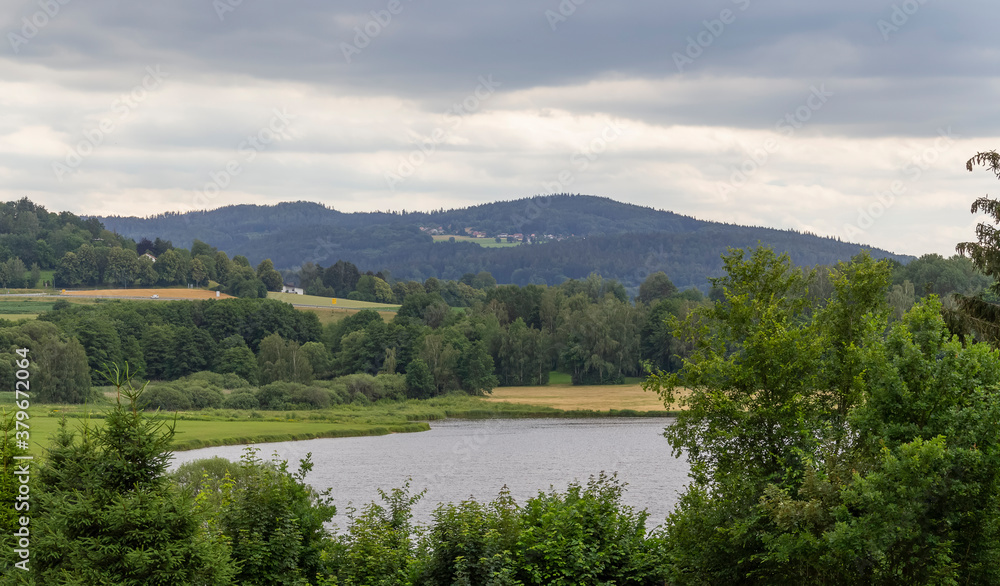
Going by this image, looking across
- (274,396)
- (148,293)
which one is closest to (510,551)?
(274,396)

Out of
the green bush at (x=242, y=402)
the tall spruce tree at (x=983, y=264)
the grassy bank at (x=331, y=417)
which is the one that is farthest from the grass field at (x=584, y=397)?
the tall spruce tree at (x=983, y=264)

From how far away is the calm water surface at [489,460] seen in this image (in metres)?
46.6

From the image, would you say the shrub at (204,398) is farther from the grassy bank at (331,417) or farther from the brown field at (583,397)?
the brown field at (583,397)

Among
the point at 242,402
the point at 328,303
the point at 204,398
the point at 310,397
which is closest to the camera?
the point at 242,402

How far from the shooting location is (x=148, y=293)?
167 meters

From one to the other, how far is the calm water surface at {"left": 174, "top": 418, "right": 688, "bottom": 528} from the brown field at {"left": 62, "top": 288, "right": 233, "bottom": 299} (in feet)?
298

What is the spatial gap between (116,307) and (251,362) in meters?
25.4

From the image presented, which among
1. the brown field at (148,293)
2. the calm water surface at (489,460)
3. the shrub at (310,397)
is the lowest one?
the calm water surface at (489,460)

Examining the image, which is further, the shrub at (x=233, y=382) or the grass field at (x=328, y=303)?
the grass field at (x=328, y=303)

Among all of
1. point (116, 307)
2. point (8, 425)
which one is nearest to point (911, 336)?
point (8, 425)

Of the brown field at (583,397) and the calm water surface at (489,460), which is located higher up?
the brown field at (583,397)

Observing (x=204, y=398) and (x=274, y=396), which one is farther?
(x=274, y=396)

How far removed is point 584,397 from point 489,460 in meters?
49.4

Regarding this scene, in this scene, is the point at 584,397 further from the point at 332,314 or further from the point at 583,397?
the point at 332,314
